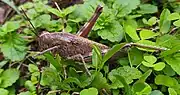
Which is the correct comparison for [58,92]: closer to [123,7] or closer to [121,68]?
[121,68]

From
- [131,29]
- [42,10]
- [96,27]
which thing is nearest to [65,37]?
[96,27]

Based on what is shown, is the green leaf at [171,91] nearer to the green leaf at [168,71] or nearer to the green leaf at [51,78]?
the green leaf at [168,71]

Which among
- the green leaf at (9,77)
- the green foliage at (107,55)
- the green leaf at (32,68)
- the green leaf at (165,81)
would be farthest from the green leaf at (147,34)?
the green leaf at (9,77)

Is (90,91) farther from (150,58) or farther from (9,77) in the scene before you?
(9,77)

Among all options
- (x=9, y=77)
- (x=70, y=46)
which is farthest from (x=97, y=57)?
(x=9, y=77)

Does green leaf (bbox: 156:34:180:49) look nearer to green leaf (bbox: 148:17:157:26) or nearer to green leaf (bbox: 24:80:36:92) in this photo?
green leaf (bbox: 148:17:157:26)
